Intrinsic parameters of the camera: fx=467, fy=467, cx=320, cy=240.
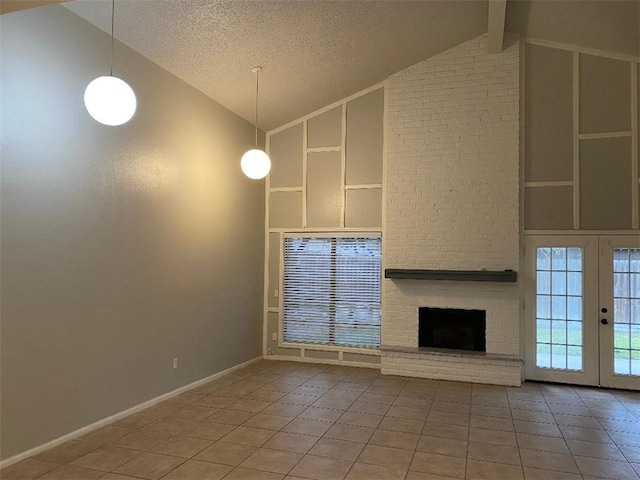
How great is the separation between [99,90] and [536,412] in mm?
4818

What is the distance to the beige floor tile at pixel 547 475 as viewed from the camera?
3.21 m

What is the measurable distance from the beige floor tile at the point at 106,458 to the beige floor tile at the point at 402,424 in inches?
82.8

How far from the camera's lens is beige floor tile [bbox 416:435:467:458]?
3.63 m

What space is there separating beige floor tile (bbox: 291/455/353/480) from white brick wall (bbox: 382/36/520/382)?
2965mm

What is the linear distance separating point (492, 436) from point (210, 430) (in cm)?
242

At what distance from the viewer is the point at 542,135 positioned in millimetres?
5887

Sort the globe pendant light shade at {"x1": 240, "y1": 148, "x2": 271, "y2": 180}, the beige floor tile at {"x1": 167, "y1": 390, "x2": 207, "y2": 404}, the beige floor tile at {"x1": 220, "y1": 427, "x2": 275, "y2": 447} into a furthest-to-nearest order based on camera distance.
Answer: the globe pendant light shade at {"x1": 240, "y1": 148, "x2": 271, "y2": 180}, the beige floor tile at {"x1": 167, "y1": 390, "x2": 207, "y2": 404}, the beige floor tile at {"x1": 220, "y1": 427, "x2": 275, "y2": 447}

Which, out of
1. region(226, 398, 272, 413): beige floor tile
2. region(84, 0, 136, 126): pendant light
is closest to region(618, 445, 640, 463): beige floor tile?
region(226, 398, 272, 413): beige floor tile

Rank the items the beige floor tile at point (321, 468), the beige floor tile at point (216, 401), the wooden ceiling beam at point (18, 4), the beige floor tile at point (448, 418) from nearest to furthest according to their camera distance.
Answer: the wooden ceiling beam at point (18, 4), the beige floor tile at point (321, 468), the beige floor tile at point (448, 418), the beige floor tile at point (216, 401)

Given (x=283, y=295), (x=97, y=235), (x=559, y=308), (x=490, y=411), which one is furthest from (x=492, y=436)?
(x=97, y=235)

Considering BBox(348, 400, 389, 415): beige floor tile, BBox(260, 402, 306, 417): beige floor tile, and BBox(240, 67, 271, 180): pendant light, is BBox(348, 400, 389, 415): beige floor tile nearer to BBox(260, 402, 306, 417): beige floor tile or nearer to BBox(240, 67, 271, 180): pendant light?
BBox(260, 402, 306, 417): beige floor tile

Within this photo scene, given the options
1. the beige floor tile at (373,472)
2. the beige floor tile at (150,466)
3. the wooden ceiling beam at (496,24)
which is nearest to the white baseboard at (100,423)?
the beige floor tile at (150,466)

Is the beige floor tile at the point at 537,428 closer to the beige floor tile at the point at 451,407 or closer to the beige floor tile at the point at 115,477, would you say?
the beige floor tile at the point at 451,407

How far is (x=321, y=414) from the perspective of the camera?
4.54 metres
